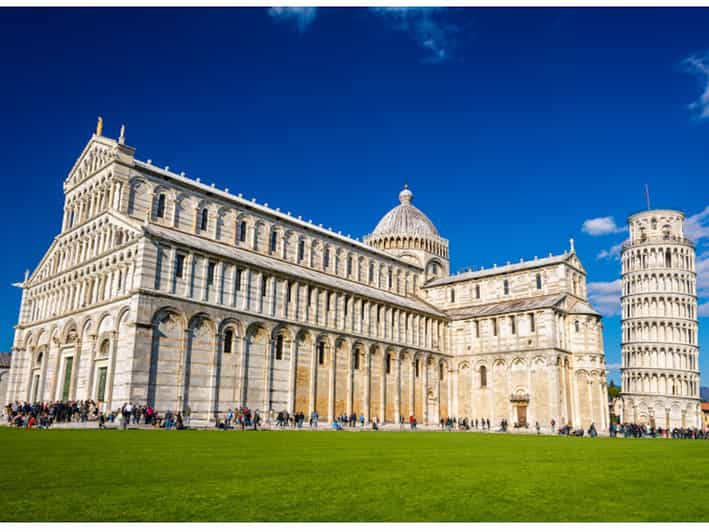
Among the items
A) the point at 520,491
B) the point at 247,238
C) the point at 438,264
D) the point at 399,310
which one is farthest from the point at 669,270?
the point at 520,491

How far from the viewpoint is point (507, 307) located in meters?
Result: 55.8

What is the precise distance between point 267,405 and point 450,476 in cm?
3016

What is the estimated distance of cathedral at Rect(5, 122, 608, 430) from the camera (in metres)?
35.8

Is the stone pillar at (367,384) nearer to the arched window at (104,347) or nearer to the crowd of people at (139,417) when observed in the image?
the crowd of people at (139,417)

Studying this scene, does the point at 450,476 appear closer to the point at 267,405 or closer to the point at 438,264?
the point at 267,405

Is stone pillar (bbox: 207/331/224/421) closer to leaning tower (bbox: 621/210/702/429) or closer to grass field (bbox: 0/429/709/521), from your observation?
grass field (bbox: 0/429/709/521)

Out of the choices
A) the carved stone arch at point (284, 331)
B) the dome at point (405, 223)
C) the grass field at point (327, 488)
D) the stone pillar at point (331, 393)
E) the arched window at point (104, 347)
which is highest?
the dome at point (405, 223)

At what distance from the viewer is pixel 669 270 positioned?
240 feet

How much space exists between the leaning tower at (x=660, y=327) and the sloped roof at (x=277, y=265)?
30796 millimetres

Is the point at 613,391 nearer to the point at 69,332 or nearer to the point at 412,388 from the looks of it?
the point at 412,388

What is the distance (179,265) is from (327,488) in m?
30.0

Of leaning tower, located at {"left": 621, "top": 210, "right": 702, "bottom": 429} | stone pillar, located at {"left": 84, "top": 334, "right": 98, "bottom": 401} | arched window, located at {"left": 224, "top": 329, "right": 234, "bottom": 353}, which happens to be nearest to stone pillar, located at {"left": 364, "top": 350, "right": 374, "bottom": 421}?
arched window, located at {"left": 224, "top": 329, "right": 234, "bottom": 353}


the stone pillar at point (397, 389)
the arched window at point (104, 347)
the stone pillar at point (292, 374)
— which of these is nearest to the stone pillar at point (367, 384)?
the stone pillar at point (397, 389)

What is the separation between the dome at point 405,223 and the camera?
225 ft
